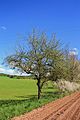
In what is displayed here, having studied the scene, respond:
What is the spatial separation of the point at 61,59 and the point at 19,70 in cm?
535

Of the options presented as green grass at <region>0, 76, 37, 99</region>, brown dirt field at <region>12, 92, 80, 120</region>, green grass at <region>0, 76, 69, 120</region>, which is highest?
green grass at <region>0, 76, 37, 99</region>

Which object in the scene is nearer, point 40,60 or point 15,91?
point 40,60

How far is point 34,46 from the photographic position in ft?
132

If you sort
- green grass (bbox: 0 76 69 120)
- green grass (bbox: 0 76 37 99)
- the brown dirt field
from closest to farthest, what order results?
the brown dirt field < green grass (bbox: 0 76 69 120) < green grass (bbox: 0 76 37 99)

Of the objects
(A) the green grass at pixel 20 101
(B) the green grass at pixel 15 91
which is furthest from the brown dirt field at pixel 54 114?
(B) the green grass at pixel 15 91

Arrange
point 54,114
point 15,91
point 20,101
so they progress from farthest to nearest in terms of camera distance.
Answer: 1. point 15,91
2. point 20,101
3. point 54,114

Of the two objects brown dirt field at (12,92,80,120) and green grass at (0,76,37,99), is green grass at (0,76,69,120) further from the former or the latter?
brown dirt field at (12,92,80,120)

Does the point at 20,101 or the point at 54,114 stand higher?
the point at 20,101

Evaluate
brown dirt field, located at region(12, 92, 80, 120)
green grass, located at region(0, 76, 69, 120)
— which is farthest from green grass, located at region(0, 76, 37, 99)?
brown dirt field, located at region(12, 92, 80, 120)

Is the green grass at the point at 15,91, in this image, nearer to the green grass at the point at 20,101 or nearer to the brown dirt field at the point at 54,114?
the green grass at the point at 20,101

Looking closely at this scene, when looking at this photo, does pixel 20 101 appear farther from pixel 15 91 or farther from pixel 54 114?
pixel 15 91

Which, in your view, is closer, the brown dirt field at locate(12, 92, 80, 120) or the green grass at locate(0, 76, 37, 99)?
the brown dirt field at locate(12, 92, 80, 120)

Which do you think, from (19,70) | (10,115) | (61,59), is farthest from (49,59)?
(10,115)

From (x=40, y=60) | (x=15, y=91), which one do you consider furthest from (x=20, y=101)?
(x=15, y=91)
